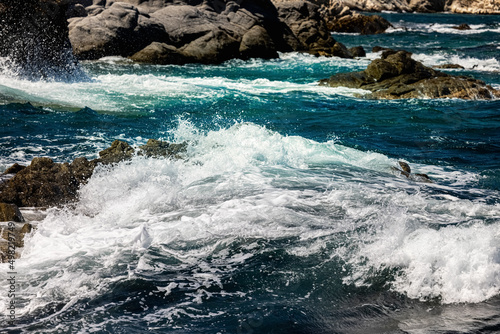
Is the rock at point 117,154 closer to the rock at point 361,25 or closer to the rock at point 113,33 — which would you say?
the rock at point 113,33

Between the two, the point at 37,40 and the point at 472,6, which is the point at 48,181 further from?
the point at 472,6

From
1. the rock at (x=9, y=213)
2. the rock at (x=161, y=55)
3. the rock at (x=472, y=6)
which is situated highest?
the rock at (x=472, y=6)

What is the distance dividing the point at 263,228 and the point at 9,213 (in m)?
3.08

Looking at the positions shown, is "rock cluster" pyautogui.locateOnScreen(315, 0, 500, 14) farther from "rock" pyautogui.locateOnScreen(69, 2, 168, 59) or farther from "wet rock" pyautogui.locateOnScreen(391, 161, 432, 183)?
"wet rock" pyautogui.locateOnScreen(391, 161, 432, 183)

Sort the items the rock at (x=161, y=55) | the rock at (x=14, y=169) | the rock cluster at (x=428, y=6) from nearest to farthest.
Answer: the rock at (x=14, y=169)
the rock at (x=161, y=55)
the rock cluster at (x=428, y=6)

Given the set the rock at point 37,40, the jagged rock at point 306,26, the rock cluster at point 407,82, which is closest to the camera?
the rock cluster at point 407,82

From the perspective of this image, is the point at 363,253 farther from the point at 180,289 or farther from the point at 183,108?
the point at 183,108

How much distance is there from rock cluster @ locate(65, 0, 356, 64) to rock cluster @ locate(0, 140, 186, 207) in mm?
17288

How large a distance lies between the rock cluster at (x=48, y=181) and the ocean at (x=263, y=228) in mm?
252

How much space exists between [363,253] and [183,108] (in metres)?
10.1

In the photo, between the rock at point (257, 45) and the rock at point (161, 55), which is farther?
the rock at point (257, 45)

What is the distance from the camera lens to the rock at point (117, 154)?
8347mm

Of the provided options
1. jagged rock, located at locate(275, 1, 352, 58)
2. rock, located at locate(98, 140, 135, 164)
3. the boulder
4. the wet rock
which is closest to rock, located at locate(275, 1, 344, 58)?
jagged rock, located at locate(275, 1, 352, 58)

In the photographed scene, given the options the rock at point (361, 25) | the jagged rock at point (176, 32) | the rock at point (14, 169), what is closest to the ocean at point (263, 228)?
the rock at point (14, 169)
